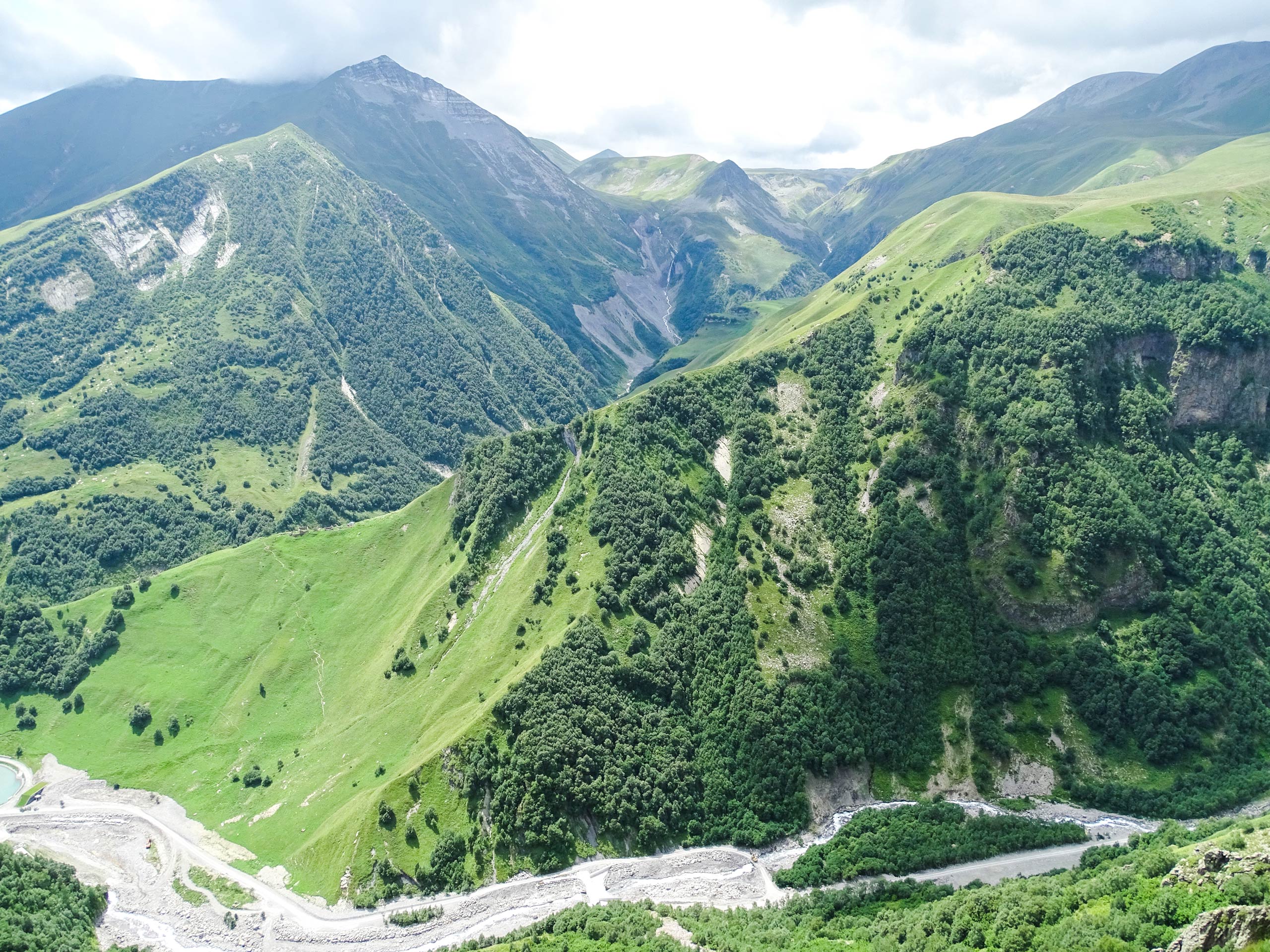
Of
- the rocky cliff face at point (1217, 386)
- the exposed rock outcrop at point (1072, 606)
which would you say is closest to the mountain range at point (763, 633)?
the exposed rock outcrop at point (1072, 606)

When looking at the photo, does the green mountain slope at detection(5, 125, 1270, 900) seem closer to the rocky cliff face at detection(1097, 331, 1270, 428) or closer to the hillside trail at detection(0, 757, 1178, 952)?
the rocky cliff face at detection(1097, 331, 1270, 428)

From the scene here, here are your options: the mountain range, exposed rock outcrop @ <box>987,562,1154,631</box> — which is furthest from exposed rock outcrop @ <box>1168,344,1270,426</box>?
exposed rock outcrop @ <box>987,562,1154,631</box>

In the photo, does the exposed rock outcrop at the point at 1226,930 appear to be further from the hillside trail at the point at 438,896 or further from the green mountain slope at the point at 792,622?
the green mountain slope at the point at 792,622

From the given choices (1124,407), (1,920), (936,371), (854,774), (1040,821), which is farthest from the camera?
(936,371)

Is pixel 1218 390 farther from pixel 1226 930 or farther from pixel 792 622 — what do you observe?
pixel 1226 930

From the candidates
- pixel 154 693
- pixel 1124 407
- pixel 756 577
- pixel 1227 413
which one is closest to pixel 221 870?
pixel 154 693

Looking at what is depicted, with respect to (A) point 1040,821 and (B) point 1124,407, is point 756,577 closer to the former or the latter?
(A) point 1040,821
